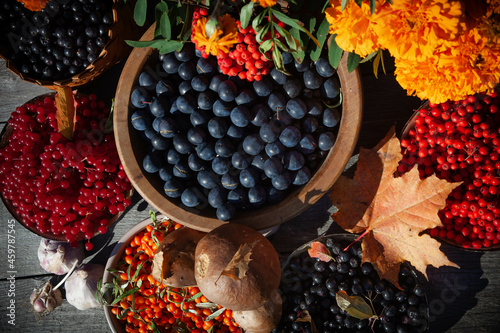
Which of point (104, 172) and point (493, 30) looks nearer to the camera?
point (493, 30)

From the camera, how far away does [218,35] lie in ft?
2.77

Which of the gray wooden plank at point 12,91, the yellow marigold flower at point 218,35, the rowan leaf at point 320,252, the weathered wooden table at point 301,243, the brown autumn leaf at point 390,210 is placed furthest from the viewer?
the gray wooden plank at point 12,91

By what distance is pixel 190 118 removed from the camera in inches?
42.9

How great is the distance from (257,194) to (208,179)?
0.49ft

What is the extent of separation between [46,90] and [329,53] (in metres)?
1.11

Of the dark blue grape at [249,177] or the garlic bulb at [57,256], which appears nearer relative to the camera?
the dark blue grape at [249,177]

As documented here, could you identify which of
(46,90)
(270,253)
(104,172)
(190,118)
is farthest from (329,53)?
(46,90)

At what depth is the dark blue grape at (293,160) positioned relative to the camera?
3.40ft

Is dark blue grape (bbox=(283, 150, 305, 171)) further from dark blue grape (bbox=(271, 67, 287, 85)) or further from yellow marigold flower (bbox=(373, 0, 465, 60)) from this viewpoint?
yellow marigold flower (bbox=(373, 0, 465, 60))

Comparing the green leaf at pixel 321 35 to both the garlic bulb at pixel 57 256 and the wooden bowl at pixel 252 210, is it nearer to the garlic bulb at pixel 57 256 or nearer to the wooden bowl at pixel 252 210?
the wooden bowl at pixel 252 210

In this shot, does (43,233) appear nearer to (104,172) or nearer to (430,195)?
(104,172)

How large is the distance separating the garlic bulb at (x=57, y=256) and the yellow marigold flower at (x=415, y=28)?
4.20ft

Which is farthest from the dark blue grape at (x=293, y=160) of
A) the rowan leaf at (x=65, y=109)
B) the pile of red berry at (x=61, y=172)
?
the rowan leaf at (x=65, y=109)

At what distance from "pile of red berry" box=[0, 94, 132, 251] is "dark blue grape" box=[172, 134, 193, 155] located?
1.05ft
